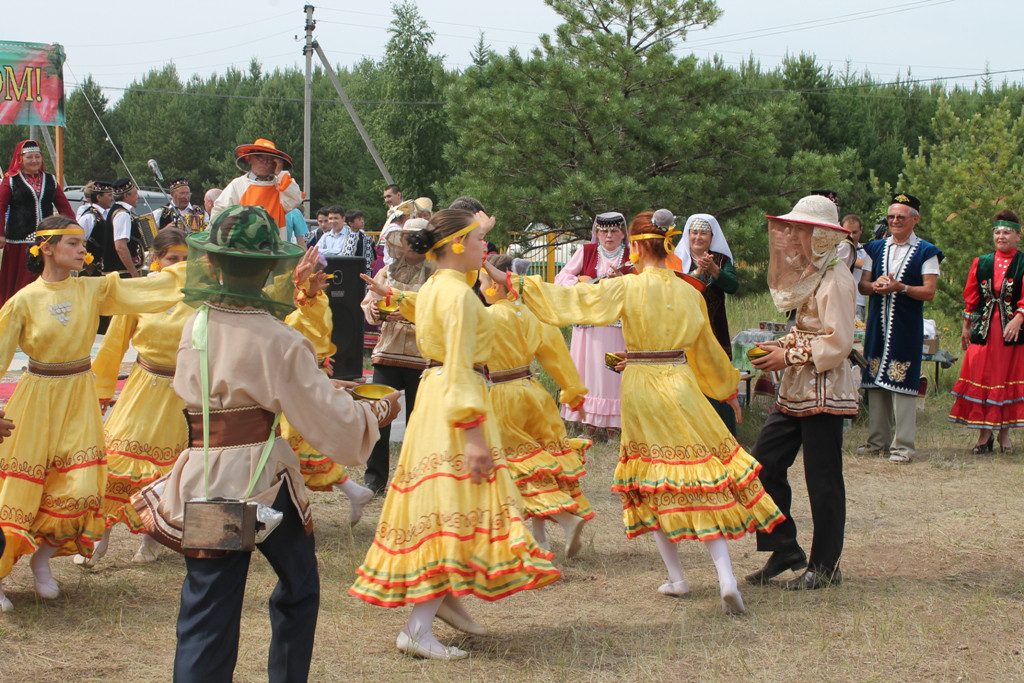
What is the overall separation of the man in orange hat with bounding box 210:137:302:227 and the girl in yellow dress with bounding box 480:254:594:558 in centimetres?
221

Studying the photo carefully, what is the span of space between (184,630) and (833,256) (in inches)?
140

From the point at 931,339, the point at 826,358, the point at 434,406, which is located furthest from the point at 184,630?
the point at 931,339

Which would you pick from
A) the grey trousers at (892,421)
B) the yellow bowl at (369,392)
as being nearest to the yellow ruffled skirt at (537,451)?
the yellow bowl at (369,392)

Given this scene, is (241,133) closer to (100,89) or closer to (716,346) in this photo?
(100,89)

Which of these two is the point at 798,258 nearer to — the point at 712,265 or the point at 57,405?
the point at 712,265

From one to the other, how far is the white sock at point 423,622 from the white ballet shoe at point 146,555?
2206 mm

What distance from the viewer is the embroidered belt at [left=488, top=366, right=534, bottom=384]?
6156 millimetres

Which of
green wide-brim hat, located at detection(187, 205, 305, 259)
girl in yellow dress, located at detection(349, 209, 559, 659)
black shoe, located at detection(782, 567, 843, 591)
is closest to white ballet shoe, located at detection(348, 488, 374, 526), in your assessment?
girl in yellow dress, located at detection(349, 209, 559, 659)

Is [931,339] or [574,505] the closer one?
[574,505]

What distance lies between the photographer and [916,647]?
15.9 feet

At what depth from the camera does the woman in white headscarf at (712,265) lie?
25.3 feet

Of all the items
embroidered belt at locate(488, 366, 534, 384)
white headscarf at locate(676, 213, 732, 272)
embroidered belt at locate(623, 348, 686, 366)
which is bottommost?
embroidered belt at locate(488, 366, 534, 384)

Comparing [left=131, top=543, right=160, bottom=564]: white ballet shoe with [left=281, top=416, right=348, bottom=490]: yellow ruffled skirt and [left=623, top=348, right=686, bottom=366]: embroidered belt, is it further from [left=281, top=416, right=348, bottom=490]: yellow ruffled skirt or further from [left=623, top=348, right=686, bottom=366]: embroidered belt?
[left=623, top=348, right=686, bottom=366]: embroidered belt

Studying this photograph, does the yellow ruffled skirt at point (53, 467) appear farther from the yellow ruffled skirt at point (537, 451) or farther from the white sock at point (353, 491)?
the yellow ruffled skirt at point (537, 451)
